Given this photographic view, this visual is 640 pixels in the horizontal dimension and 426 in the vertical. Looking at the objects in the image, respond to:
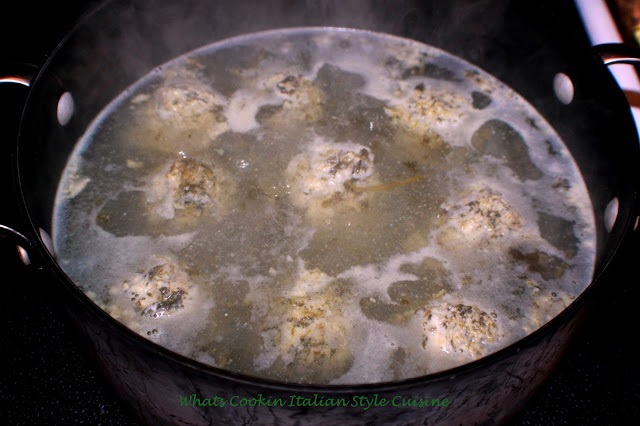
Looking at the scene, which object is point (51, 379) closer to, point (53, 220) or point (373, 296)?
point (53, 220)

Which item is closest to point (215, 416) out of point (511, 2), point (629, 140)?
point (629, 140)

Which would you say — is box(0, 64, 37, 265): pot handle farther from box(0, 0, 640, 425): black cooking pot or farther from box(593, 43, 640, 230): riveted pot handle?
box(593, 43, 640, 230): riveted pot handle

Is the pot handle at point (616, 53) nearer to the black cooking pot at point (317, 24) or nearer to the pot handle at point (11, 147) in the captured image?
the black cooking pot at point (317, 24)

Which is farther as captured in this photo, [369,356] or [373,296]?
[373,296]

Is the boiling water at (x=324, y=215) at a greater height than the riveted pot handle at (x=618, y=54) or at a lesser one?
lesser

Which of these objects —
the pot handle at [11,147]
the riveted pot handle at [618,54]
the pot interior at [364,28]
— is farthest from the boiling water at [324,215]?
the riveted pot handle at [618,54]

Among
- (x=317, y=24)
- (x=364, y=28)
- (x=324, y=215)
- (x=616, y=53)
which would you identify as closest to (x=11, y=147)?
(x=324, y=215)
